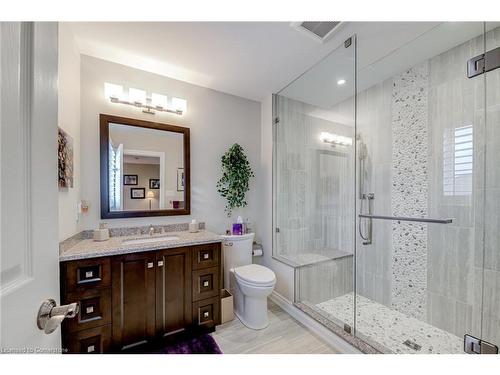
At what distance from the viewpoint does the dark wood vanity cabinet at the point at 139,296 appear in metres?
1.29

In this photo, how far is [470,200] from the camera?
5.27 ft

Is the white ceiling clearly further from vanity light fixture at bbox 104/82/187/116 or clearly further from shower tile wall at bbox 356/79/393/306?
shower tile wall at bbox 356/79/393/306

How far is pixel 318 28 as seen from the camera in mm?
1461

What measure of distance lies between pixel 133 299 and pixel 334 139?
234 centimetres

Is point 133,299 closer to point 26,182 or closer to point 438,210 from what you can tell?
point 26,182

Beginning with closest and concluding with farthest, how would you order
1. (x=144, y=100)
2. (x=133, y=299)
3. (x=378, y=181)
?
(x=133, y=299) < (x=144, y=100) < (x=378, y=181)

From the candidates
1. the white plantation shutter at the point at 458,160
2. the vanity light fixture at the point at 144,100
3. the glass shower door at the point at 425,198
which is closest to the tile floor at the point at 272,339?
the glass shower door at the point at 425,198

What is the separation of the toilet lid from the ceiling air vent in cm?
195

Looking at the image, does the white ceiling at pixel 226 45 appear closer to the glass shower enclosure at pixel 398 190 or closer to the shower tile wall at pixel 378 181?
the glass shower enclosure at pixel 398 190

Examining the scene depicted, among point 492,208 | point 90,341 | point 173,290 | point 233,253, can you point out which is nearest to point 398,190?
point 492,208

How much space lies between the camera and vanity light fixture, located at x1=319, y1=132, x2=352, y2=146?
7.15 ft
